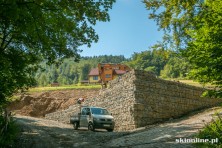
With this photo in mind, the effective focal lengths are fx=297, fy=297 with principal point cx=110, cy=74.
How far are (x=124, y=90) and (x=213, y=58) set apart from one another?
14516 millimetres

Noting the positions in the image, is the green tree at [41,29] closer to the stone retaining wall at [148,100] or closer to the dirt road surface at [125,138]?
the dirt road surface at [125,138]

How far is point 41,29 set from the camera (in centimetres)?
1187

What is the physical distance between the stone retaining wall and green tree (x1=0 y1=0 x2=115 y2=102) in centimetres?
695

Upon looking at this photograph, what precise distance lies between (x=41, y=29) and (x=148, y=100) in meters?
11.9

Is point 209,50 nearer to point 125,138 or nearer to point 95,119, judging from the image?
point 125,138

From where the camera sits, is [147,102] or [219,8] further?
[147,102]

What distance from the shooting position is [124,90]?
23.1 meters

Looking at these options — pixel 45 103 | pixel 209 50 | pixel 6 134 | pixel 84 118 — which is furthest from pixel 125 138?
pixel 45 103

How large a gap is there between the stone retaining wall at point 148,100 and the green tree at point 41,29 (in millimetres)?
6954

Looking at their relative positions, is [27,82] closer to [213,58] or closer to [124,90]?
[124,90]

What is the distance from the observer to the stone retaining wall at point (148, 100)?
21300 mm

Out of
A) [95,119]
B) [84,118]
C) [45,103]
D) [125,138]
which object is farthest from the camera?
[45,103]

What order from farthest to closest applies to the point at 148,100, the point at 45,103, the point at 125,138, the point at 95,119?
1. the point at 45,103
2. the point at 148,100
3. the point at 95,119
4. the point at 125,138

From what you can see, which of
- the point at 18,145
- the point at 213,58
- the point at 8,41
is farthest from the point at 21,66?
the point at 213,58
